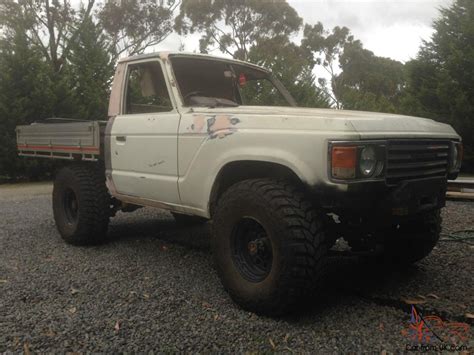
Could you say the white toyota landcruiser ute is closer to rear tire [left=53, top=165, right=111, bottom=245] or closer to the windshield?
the windshield

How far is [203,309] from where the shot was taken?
3012 mm

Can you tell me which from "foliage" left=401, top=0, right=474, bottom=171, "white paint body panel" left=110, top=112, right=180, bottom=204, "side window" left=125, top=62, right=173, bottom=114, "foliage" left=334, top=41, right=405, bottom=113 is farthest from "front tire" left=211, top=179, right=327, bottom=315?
"foliage" left=334, top=41, right=405, bottom=113

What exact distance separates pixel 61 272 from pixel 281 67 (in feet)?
37.7

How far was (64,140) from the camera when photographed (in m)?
4.89

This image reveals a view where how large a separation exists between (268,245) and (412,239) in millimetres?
1369

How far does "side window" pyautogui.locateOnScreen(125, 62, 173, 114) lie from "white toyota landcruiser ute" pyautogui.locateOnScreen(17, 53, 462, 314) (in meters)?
0.01

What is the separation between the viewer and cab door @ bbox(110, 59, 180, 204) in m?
3.67

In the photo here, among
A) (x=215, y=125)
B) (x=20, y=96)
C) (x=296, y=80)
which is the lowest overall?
(x=215, y=125)

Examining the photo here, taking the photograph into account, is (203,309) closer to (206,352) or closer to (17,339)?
(206,352)

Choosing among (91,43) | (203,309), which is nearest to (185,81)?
(203,309)

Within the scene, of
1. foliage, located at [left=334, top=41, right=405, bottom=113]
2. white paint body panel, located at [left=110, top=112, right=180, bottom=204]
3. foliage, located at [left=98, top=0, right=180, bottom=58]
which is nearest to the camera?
white paint body panel, located at [left=110, top=112, right=180, bottom=204]

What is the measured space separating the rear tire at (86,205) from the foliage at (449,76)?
11.2 metres

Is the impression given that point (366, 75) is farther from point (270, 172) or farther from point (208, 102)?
point (270, 172)

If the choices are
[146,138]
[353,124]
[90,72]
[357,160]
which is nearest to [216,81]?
[146,138]
